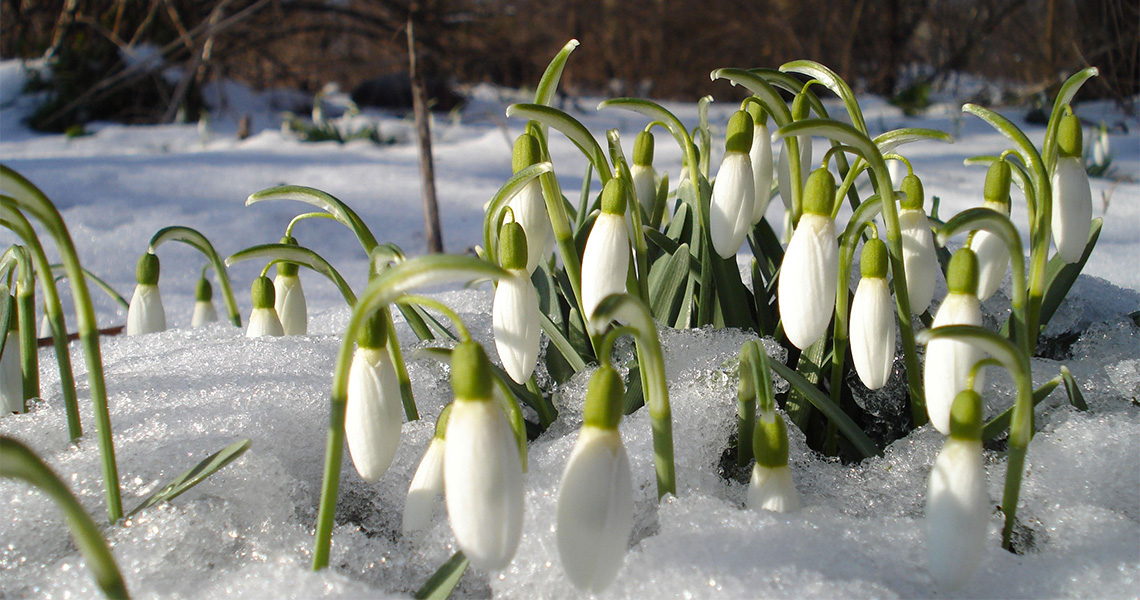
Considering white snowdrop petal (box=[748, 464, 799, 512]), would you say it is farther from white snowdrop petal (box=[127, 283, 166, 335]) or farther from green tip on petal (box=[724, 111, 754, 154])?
white snowdrop petal (box=[127, 283, 166, 335])

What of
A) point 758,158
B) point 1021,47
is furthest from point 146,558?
point 1021,47

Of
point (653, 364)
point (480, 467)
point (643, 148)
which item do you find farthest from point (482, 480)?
point (643, 148)

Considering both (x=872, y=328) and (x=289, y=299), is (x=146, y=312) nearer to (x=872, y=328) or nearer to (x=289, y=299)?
(x=289, y=299)

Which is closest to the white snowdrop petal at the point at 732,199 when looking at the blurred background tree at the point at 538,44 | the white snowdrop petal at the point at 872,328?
the white snowdrop petal at the point at 872,328

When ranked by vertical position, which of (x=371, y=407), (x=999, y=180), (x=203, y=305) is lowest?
(x=203, y=305)

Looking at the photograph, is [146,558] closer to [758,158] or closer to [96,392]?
[96,392]

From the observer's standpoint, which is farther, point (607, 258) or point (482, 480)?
point (607, 258)

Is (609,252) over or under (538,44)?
under

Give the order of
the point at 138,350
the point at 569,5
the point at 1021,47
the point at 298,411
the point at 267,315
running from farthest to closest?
the point at 569,5, the point at 1021,47, the point at 138,350, the point at 267,315, the point at 298,411
